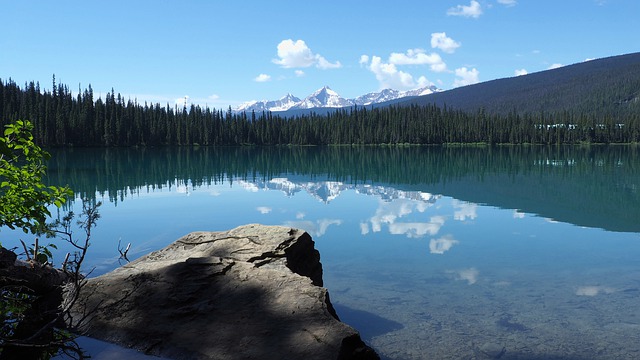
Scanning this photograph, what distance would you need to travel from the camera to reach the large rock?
7.71 metres

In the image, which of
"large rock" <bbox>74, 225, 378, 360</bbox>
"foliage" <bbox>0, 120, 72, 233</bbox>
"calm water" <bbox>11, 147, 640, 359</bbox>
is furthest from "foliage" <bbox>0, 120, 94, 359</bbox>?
"calm water" <bbox>11, 147, 640, 359</bbox>

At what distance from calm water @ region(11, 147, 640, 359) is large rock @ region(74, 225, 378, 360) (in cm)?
201

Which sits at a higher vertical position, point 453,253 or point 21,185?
point 21,185

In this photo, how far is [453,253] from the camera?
17719 mm

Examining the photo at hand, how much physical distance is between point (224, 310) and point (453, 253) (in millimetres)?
10897

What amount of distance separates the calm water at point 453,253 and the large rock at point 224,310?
2009 mm

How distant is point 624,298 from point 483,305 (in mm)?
3646

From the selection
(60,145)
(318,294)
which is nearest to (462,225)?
(318,294)

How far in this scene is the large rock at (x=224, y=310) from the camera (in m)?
7.71

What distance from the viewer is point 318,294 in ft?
28.7

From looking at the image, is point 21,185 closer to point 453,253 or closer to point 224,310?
point 224,310

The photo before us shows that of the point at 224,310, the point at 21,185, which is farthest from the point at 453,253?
the point at 21,185

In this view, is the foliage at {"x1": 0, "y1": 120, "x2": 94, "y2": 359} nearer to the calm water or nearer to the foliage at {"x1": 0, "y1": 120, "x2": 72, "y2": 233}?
the foliage at {"x1": 0, "y1": 120, "x2": 72, "y2": 233}

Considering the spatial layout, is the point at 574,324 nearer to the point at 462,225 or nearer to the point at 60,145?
the point at 462,225
